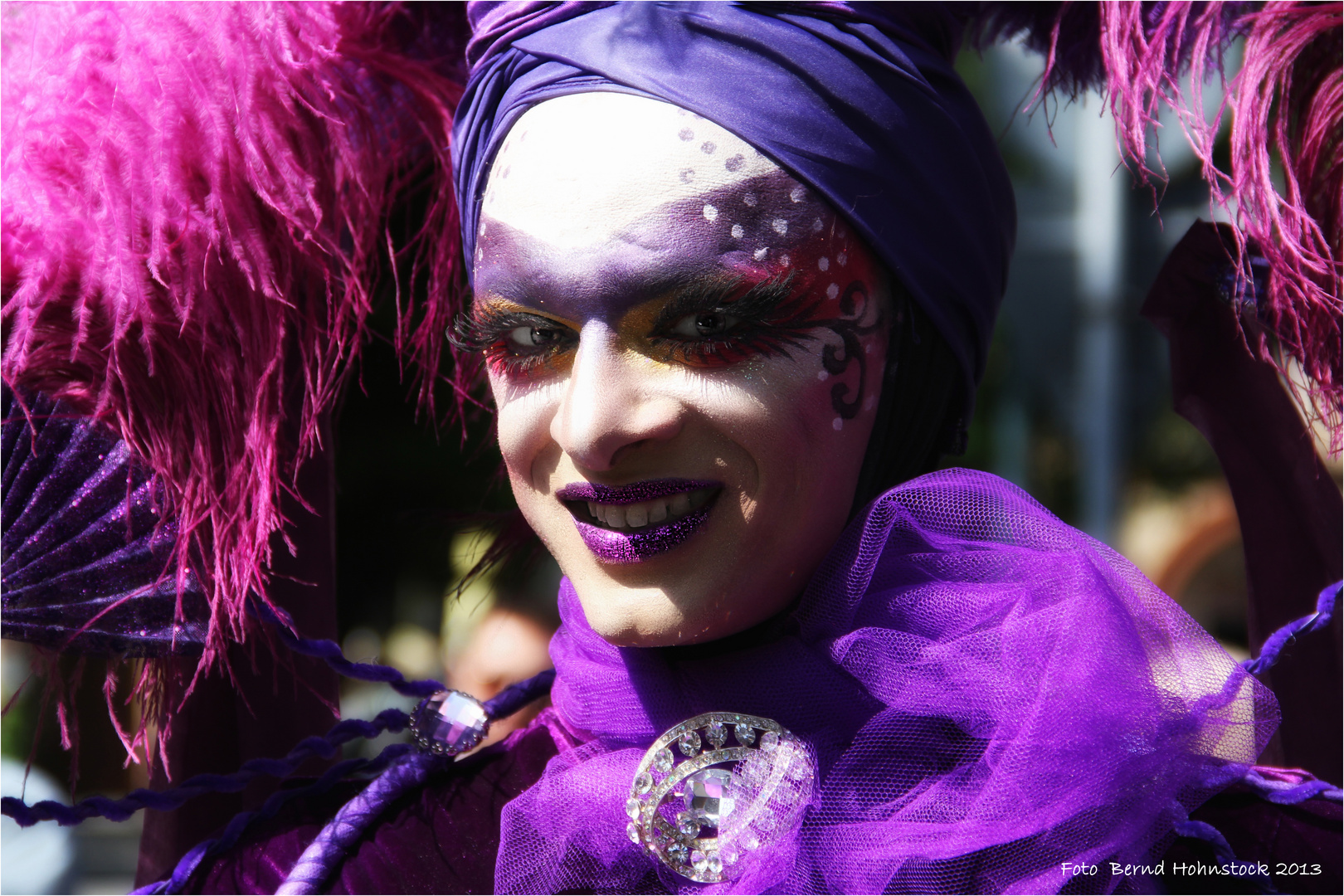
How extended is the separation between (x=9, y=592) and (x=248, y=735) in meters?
0.33

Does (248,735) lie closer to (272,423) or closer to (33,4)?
(272,423)

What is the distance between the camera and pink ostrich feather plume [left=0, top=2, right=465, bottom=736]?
3.90ft

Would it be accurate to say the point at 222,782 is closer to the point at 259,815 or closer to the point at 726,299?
the point at 259,815

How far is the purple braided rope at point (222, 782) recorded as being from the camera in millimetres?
1203

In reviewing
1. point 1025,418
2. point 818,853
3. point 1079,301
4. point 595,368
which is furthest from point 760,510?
point 1079,301

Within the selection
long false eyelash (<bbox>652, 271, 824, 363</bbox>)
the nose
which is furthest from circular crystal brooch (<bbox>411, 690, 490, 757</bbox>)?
long false eyelash (<bbox>652, 271, 824, 363</bbox>)

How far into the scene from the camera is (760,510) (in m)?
1.08

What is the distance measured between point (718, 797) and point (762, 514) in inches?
10.8

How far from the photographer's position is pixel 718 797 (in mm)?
1079

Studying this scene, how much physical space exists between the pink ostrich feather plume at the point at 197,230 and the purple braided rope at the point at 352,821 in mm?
229

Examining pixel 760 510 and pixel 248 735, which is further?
pixel 248 735

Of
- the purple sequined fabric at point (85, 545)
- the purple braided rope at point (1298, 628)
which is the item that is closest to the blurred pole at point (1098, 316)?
the purple braided rope at point (1298, 628)

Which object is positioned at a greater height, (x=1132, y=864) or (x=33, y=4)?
(x=33, y=4)

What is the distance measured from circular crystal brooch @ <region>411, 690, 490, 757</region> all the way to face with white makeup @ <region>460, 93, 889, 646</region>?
25cm
